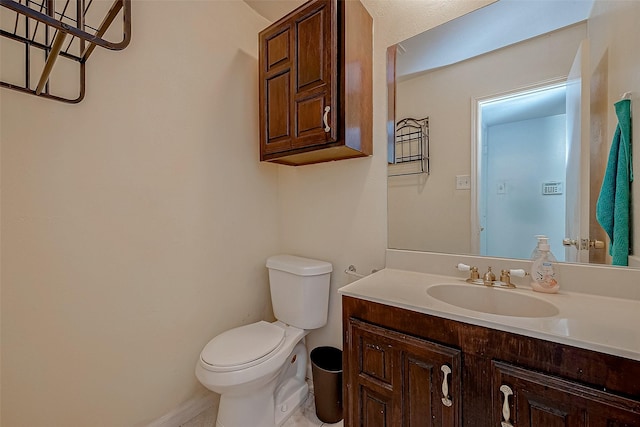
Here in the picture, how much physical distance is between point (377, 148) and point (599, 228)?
0.92m

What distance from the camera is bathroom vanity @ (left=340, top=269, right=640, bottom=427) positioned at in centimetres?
62

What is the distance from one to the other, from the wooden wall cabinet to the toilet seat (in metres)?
0.93

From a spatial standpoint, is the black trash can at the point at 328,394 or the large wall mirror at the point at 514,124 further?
the black trash can at the point at 328,394

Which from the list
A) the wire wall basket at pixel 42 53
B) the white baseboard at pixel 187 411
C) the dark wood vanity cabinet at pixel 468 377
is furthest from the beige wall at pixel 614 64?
the white baseboard at pixel 187 411

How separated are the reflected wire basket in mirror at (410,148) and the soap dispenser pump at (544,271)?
1.84 feet

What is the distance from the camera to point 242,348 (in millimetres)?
1245

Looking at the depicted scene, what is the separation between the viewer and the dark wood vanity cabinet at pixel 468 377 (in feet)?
2.02

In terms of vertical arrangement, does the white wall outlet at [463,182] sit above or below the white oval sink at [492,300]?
above

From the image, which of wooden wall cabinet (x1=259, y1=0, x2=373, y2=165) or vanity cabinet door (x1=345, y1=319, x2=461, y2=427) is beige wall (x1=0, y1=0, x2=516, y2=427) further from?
vanity cabinet door (x1=345, y1=319, x2=461, y2=427)

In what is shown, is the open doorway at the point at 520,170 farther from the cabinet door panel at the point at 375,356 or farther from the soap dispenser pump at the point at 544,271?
the cabinet door panel at the point at 375,356

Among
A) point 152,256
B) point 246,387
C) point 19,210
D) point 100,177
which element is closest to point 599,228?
point 246,387

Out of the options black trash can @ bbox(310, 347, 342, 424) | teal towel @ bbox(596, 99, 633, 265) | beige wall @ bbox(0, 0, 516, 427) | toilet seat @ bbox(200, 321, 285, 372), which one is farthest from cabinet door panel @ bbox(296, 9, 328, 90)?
black trash can @ bbox(310, 347, 342, 424)

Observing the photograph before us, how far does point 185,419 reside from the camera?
138cm

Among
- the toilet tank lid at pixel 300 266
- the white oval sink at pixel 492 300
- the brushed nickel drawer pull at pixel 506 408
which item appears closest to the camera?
the brushed nickel drawer pull at pixel 506 408
